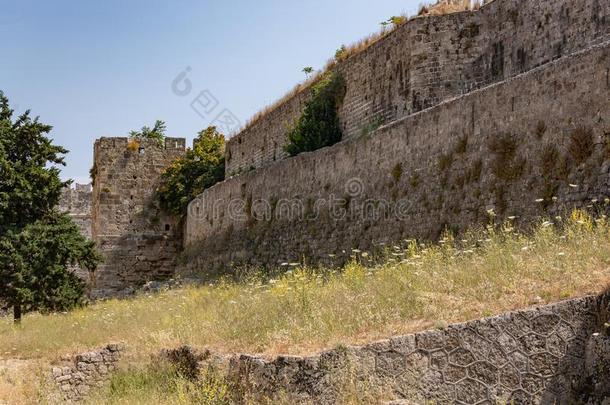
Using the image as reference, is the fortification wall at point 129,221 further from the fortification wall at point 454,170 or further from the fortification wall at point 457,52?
the fortification wall at point 454,170

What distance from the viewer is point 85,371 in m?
15.2

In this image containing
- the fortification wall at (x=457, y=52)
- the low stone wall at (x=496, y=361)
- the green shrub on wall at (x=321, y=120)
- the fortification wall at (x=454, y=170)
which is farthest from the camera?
the green shrub on wall at (x=321, y=120)

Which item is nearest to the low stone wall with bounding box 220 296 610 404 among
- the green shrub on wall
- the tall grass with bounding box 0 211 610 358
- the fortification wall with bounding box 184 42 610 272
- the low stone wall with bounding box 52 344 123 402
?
the tall grass with bounding box 0 211 610 358

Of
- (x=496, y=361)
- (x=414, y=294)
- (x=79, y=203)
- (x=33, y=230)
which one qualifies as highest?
(x=79, y=203)

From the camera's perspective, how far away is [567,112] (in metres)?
12.4

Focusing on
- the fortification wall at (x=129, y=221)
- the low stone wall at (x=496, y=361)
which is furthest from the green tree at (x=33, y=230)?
the low stone wall at (x=496, y=361)

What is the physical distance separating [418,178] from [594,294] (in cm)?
790

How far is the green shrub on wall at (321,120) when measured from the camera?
90.8ft

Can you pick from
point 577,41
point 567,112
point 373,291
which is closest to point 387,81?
point 577,41

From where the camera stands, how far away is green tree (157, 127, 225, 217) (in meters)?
36.0

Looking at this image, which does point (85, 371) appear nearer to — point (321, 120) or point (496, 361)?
point (496, 361)

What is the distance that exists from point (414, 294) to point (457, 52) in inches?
523

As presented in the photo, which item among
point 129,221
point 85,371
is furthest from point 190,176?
point 85,371

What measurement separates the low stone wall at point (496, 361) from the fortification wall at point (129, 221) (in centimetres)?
2763
